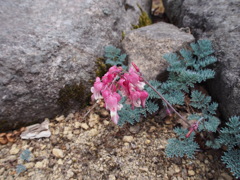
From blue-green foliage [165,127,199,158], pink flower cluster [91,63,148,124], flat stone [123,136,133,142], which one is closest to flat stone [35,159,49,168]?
flat stone [123,136,133,142]

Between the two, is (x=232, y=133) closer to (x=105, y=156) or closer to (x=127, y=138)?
(x=127, y=138)

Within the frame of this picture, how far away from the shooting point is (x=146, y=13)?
13.0ft

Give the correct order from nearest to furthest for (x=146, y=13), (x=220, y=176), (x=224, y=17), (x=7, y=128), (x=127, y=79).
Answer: (x=127, y=79) < (x=220, y=176) < (x=7, y=128) < (x=224, y=17) < (x=146, y=13)

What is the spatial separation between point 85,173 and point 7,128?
3.65ft

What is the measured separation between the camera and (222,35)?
2.64 m

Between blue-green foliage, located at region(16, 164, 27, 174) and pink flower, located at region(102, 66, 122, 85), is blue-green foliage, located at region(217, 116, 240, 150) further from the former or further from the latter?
blue-green foliage, located at region(16, 164, 27, 174)

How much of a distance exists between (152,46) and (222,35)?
855 millimetres

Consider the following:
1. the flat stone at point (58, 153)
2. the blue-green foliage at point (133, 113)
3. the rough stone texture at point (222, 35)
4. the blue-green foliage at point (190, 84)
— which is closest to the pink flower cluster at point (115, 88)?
the blue-green foliage at point (133, 113)

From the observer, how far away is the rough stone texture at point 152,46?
2.77m

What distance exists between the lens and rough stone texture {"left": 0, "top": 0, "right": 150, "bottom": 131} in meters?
2.46

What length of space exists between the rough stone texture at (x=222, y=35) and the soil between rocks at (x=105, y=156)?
627mm

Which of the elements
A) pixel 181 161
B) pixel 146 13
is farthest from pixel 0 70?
pixel 146 13

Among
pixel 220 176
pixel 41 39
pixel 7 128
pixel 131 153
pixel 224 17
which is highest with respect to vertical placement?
pixel 41 39

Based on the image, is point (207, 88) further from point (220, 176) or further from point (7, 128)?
point (7, 128)
